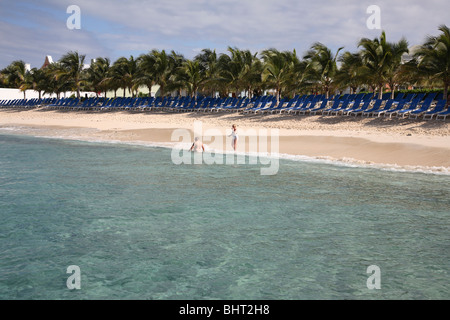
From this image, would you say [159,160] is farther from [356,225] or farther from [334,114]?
[334,114]

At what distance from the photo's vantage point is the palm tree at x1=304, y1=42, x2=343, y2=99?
28.2 meters

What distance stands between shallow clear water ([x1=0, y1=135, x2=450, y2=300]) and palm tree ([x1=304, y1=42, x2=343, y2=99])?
59.0 feet

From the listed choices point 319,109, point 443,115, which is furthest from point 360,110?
point 443,115

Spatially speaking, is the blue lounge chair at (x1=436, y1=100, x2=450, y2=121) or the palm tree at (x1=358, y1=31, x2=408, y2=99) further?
the palm tree at (x1=358, y1=31, x2=408, y2=99)

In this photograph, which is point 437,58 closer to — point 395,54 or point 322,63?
point 395,54

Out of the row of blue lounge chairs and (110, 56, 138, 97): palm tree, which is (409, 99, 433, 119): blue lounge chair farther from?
(110, 56, 138, 97): palm tree

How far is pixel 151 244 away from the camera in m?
6.17

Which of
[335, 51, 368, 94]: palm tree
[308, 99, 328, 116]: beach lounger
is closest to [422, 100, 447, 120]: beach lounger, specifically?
[335, 51, 368, 94]: palm tree

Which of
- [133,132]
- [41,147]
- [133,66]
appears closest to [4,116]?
[133,66]

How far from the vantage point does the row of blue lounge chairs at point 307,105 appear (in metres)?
21.2

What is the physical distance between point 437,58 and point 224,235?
63.2 ft

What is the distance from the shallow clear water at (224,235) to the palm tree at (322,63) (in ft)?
59.0

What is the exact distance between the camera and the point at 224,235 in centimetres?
658
